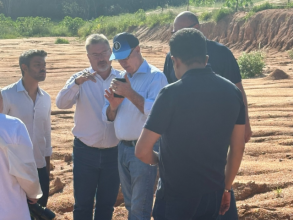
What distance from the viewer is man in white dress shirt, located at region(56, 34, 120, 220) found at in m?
3.55

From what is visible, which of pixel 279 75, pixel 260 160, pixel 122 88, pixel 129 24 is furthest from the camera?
pixel 129 24

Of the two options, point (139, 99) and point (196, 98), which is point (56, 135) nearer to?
point (139, 99)

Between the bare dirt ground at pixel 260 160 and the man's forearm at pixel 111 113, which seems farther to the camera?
the bare dirt ground at pixel 260 160

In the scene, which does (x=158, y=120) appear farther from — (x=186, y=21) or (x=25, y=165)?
(x=186, y=21)

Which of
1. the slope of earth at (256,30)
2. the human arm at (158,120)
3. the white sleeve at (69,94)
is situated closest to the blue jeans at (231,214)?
the human arm at (158,120)

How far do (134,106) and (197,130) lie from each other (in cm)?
92

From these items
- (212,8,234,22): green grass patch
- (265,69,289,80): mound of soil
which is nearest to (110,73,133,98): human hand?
(265,69,289,80): mound of soil

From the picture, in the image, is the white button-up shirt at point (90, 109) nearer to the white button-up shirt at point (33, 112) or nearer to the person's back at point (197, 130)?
the white button-up shirt at point (33, 112)

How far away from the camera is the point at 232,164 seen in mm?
2621

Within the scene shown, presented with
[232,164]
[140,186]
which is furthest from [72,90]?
[232,164]

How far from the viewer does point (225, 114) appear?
7.74 feet

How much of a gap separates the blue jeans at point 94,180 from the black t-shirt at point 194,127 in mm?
1251

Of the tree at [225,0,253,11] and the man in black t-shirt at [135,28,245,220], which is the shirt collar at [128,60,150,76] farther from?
the tree at [225,0,253,11]

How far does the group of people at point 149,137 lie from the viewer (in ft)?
7.61
